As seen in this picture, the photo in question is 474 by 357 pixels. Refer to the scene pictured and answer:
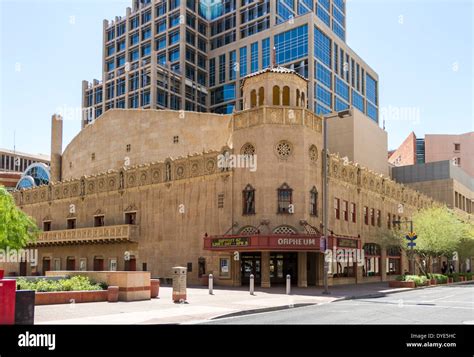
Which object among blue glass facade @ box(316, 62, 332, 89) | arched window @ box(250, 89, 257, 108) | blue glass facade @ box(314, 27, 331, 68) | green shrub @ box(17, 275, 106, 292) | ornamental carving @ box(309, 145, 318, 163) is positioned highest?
blue glass facade @ box(314, 27, 331, 68)

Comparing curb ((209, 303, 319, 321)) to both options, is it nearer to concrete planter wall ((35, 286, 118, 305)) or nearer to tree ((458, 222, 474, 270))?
concrete planter wall ((35, 286, 118, 305))

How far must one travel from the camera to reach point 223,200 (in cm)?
4144

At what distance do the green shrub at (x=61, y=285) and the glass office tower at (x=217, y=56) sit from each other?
70.1m

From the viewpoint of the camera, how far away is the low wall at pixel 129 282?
24.6 metres

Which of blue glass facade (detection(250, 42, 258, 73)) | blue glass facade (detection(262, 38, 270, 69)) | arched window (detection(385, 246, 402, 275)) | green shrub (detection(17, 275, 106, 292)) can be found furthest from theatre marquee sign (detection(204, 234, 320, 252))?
blue glass facade (detection(250, 42, 258, 73))

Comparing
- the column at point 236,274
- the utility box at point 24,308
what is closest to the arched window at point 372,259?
the column at point 236,274

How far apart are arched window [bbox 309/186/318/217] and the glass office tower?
5138 centimetres

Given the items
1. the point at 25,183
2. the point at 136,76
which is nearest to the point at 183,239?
the point at 25,183

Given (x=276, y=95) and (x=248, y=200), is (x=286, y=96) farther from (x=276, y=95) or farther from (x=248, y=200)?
(x=248, y=200)

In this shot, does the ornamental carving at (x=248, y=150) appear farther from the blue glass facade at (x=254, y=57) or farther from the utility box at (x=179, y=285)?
the blue glass facade at (x=254, y=57)

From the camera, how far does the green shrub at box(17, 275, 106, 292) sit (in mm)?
23062
